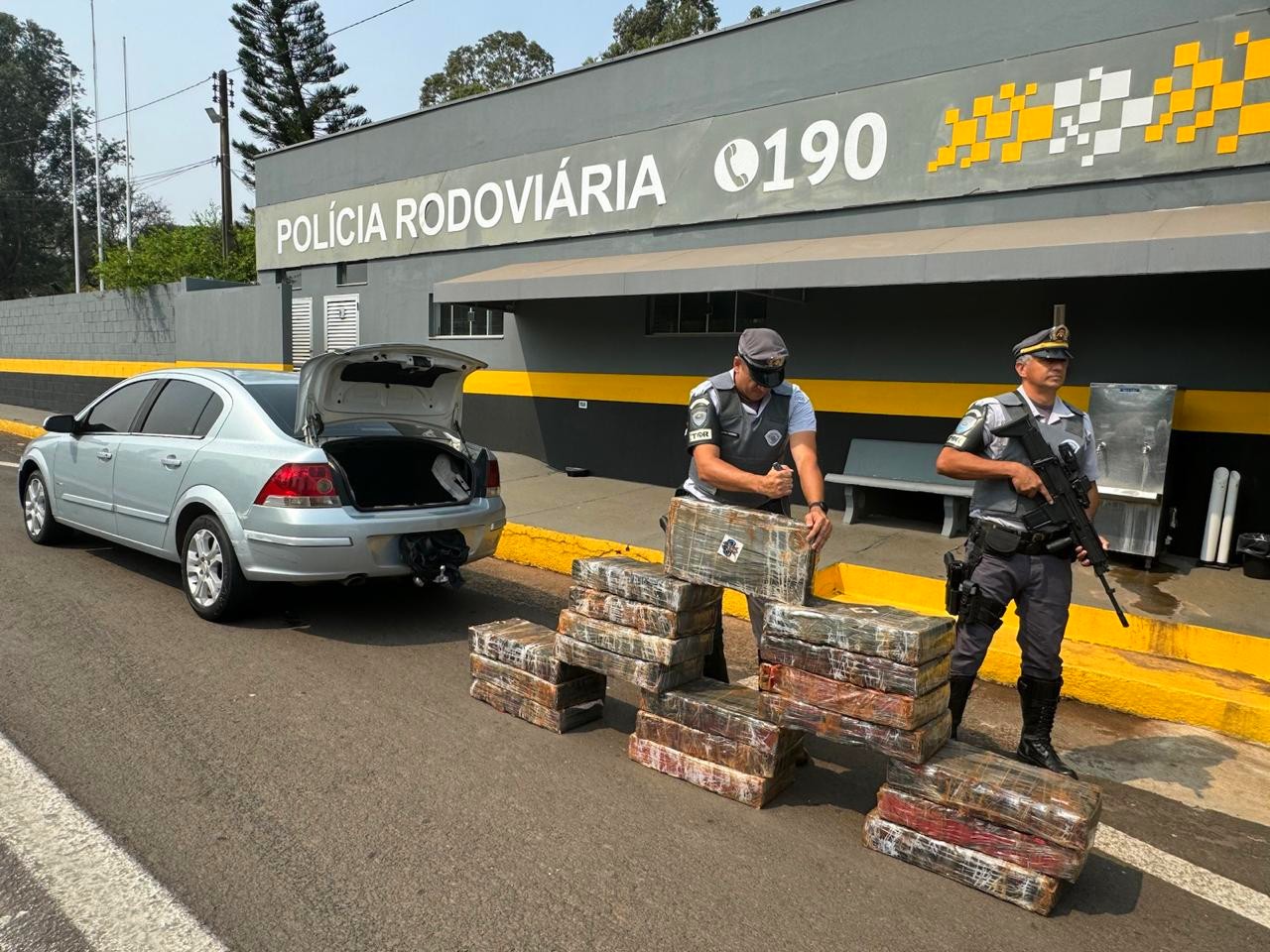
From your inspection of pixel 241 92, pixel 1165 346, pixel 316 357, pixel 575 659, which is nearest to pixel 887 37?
pixel 1165 346

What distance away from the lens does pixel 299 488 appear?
4793mm

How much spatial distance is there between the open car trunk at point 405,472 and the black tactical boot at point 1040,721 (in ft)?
11.3

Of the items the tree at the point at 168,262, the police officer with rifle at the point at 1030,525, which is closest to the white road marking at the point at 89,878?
the police officer with rifle at the point at 1030,525

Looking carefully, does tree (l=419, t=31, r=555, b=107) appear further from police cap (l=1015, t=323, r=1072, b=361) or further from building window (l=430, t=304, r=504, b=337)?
police cap (l=1015, t=323, r=1072, b=361)

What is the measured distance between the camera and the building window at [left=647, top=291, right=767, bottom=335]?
31.7ft

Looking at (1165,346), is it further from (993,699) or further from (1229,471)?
(993,699)

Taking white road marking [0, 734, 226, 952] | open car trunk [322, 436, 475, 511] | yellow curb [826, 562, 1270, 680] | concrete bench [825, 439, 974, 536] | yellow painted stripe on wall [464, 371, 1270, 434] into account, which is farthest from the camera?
concrete bench [825, 439, 974, 536]

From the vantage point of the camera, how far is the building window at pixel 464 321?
40.7ft

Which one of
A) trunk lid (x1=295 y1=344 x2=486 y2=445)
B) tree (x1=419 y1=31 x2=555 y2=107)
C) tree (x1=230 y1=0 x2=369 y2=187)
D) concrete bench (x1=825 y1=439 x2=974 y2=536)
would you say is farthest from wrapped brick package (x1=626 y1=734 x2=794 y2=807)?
tree (x1=419 y1=31 x2=555 y2=107)

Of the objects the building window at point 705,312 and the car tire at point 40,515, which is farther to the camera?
the building window at point 705,312

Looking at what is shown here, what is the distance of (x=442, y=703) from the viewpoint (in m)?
4.12

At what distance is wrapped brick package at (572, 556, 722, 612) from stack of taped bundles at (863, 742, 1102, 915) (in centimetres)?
101

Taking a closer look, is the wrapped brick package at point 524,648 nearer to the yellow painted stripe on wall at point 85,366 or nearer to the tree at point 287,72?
the yellow painted stripe on wall at point 85,366

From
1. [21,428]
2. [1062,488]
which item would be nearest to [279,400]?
[1062,488]
